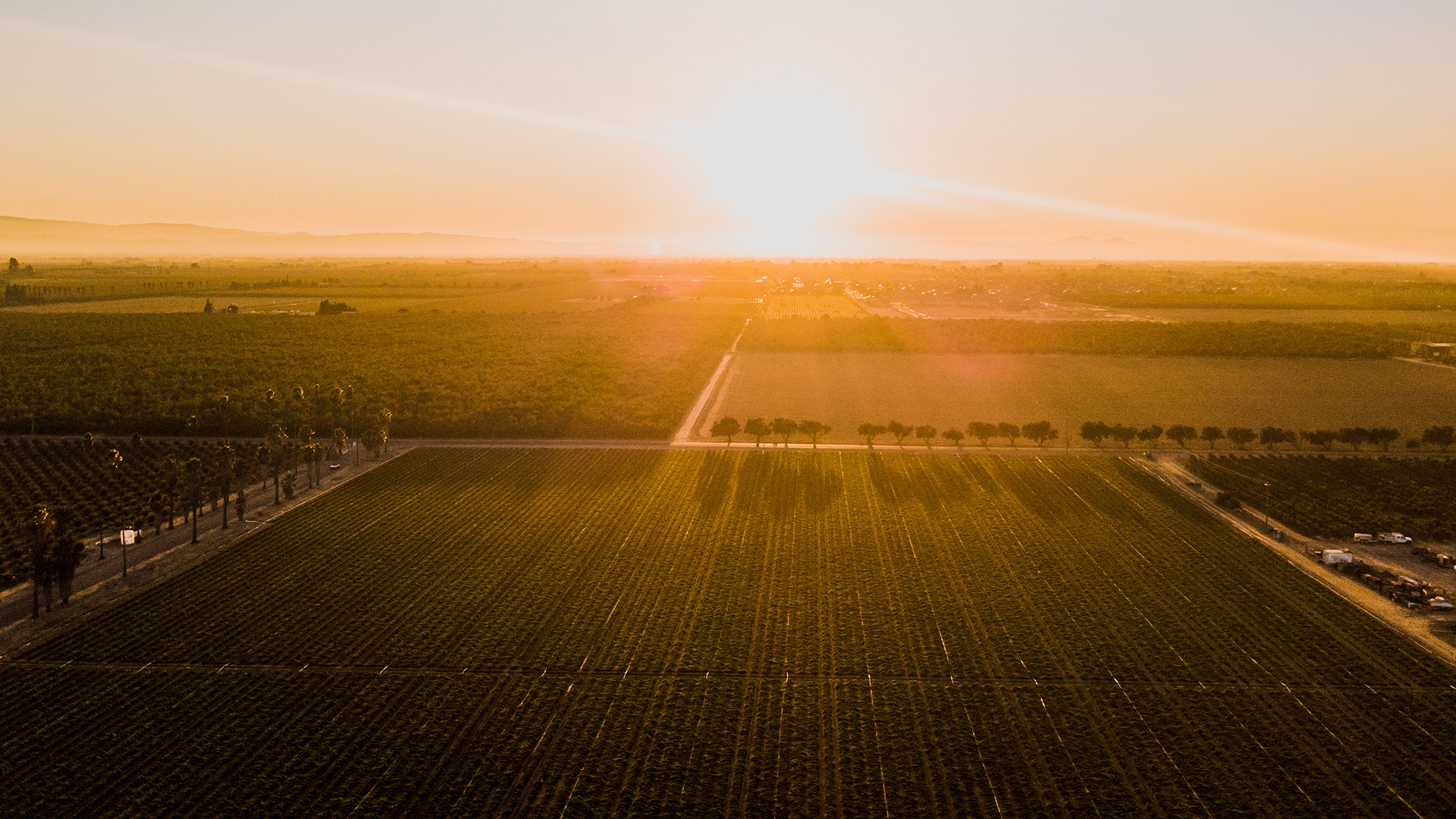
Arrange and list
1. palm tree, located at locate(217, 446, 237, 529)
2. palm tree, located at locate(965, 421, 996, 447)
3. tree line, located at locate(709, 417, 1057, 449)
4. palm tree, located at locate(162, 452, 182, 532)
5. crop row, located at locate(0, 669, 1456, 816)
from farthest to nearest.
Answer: tree line, located at locate(709, 417, 1057, 449) → palm tree, located at locate(965, 421, 996, 447) → palm tree, located at locate(217, 446, 237, 529) → palm tree, located at locate(162, 452, 182, 532) → crop row, located at locate(0, 669, 1456, 816)

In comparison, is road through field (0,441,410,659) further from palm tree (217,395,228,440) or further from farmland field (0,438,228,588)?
palm tree (217,395,228,440)

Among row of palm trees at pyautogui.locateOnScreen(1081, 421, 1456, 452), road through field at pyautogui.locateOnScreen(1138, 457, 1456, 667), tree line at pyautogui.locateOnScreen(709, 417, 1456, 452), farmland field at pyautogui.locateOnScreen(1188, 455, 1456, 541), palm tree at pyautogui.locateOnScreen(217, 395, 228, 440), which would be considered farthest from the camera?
palm tree at pyautogui.locateOnScreen(217, 395, 228, 440)

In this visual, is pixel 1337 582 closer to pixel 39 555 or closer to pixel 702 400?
pixel 702 400

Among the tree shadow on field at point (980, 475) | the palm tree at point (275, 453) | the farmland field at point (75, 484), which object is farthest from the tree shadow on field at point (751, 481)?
the farmland field at point (75, 484)

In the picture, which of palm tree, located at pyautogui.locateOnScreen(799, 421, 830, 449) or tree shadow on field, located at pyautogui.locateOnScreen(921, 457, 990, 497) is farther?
palm tree, located at pyautogui.locateOnScreen(799, 421, 830, 449)

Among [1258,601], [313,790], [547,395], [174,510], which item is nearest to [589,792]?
[313,790]

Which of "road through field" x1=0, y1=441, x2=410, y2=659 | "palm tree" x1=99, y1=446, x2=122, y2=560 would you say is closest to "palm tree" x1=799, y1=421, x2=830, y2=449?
"road through field" x1=0, y1=441, x2=410, y2=659

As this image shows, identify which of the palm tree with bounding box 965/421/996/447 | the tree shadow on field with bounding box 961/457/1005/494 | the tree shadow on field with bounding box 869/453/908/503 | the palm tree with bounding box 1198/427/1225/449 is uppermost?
the palm tree with bounding box 1198/427/1225/449
